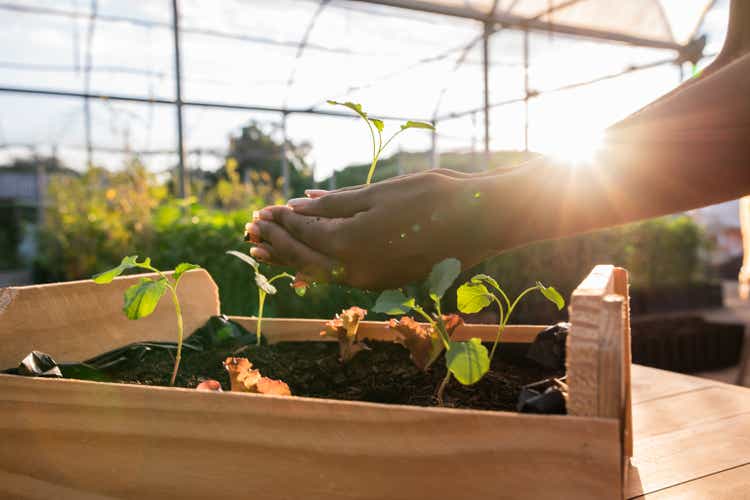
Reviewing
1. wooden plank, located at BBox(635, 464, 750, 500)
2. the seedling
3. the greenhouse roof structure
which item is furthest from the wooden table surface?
the greenhouse roof structure

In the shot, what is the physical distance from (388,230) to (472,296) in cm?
16

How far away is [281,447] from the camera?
520mm

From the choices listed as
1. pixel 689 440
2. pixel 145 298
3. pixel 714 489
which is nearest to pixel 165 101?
pixel 145 298

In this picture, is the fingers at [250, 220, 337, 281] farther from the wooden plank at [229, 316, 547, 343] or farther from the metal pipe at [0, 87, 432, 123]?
the metal pipe at [0, 87, 432, 123]

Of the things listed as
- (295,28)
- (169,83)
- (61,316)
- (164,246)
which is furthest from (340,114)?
(61,316)

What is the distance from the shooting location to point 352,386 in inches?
30.6

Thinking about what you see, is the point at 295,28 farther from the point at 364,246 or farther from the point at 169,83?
the point at 364,246

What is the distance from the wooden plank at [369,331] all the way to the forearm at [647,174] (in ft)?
0.89

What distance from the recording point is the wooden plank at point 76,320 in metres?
0.84

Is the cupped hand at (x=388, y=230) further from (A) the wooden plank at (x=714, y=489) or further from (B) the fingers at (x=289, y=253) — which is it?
(A) the wooden plank at (x=714, y=489)

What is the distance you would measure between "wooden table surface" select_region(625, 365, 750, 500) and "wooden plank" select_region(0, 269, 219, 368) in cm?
75

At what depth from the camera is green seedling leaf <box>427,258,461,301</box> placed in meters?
0.57

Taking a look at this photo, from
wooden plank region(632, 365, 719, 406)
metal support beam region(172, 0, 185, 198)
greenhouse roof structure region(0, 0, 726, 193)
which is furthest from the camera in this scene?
greenhouse roof structure region(0, 0, 726, 193)

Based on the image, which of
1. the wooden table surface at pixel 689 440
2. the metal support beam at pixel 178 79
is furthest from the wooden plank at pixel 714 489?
the metal support beam at pixel 178 79
